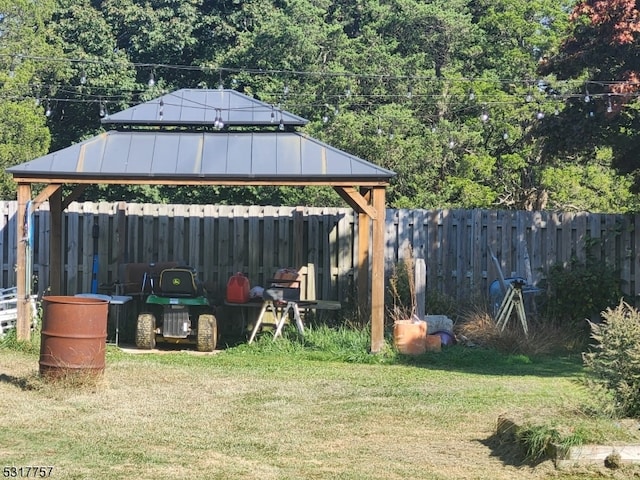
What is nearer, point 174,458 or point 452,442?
point 174,458

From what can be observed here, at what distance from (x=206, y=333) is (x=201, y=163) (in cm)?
241

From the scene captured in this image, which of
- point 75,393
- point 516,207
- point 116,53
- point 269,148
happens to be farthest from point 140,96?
point 75,393

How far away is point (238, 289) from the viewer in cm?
1452

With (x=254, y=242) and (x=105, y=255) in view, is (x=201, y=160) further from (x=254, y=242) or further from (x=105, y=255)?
(x=105, y=255)

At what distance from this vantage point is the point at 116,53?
29.8m

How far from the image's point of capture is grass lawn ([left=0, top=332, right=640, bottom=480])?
23.1ft

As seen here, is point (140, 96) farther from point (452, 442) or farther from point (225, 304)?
point (452, 442)

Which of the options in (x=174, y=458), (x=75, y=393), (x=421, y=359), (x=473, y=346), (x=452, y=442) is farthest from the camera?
(x=473, y=346)

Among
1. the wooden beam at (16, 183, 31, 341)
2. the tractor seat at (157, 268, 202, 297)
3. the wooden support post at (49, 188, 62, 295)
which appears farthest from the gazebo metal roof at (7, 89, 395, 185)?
the tractor seat at (157, 268, 202, 297)

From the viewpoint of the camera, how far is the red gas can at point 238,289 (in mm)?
14531

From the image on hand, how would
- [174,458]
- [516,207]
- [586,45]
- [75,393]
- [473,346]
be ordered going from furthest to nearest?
1. [516,207]
2. [586,45]
3. [473,346]
4. [75,393]
5. [174,458]

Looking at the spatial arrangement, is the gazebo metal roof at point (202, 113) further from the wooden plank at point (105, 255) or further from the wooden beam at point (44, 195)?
the wooden plank at point (105, 255)

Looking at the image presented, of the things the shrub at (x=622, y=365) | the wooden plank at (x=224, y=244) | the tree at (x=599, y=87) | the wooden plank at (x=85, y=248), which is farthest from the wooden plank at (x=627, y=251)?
the wooden plank at (x=85, y=248)

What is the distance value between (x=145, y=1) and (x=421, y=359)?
21.9 metres
